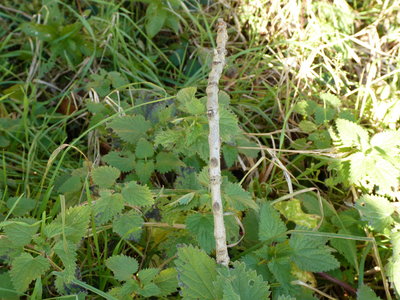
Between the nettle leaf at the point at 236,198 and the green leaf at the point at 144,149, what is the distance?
321 millimetres

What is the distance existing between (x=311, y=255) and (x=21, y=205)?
2.82 feet

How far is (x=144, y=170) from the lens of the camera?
1456mm

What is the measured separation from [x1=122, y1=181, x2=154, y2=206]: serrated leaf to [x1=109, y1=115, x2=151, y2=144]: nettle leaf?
0.26 metres

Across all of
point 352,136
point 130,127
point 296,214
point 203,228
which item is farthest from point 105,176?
point 352,136

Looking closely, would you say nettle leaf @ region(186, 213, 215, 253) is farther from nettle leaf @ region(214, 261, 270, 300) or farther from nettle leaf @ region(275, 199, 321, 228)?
nettle leaf @ region(275, 199, 321, 228)

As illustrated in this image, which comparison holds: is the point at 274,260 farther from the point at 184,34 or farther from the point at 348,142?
the point at 184,34

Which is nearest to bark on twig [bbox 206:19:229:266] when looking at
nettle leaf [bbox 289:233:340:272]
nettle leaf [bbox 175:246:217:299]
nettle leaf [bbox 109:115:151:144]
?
nettle leaf [bbox 175:246:217:299]

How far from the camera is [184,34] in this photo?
2.12 metres

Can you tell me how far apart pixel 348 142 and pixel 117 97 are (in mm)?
855

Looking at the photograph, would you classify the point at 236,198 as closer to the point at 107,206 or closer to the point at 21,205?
the point at 107,206

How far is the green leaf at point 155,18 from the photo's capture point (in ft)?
6.57

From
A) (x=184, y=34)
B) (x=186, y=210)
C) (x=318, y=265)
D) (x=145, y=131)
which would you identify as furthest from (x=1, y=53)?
(x=318, y=265)

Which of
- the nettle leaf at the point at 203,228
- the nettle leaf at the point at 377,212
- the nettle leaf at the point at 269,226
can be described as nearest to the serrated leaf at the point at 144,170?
the nettle leaf at the point at 203,228

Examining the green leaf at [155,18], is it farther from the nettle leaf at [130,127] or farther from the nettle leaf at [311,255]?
the nettle leaf at [311,255]
